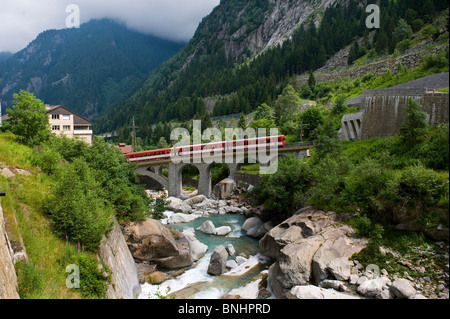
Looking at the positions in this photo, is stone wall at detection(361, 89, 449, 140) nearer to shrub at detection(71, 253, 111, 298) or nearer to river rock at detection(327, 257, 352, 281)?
river rock at detection(327, 257, 352, 281)

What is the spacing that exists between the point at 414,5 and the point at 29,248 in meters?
78.7

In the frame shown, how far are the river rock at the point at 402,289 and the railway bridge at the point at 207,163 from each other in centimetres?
2487

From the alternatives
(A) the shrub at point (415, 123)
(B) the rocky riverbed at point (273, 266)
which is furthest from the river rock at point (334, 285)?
(A) the shrub at point (415, 123)

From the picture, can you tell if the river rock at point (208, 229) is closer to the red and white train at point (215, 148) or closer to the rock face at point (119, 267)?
the rock face at point (119, 267)

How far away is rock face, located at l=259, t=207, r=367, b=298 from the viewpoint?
12062 millimetres

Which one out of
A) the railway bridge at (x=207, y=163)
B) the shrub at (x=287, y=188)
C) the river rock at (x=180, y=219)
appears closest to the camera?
the shrub at (x=287, y=188)

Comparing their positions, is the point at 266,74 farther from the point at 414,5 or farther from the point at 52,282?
the point at 52,282

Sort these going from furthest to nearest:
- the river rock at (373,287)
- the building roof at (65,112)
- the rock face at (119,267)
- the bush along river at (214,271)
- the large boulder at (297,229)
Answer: the building roof at (65,112)
the large boulder at (297,229)
the bush along river at (214,271)
the rock face at (119,267)
the river rock at (373,287)

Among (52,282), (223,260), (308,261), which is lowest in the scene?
(223,260)

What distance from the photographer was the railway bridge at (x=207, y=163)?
35294 millimetres

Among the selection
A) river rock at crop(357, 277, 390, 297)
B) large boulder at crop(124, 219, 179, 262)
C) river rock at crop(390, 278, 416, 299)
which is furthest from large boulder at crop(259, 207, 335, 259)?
river rock at crop(390, 278, 416, 299)

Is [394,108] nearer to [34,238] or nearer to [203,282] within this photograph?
[203,282]

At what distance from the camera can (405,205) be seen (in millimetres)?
11828
